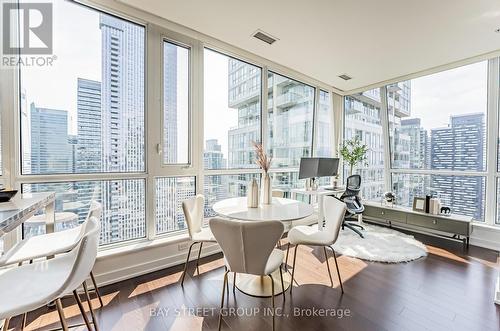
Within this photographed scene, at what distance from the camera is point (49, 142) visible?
2.25 meters

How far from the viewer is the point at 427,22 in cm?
265

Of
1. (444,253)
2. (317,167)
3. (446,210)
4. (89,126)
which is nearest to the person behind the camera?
(89,126)

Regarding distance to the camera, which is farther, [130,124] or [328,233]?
[130,124]

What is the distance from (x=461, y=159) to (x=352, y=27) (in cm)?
298

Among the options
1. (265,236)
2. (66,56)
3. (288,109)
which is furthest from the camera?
(288,109)

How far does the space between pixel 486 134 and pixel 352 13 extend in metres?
3.03

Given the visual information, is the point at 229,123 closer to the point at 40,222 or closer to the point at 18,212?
the point at 40,222

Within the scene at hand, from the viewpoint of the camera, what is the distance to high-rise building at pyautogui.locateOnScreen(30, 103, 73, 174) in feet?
7.19

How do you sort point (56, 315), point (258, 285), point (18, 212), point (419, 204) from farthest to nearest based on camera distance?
point (419, 204)
point (258, 285)
point (56, 315)
point (18, 212)

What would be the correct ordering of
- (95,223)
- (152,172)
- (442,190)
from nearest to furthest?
(95,223) → (152,172) → (442,190)

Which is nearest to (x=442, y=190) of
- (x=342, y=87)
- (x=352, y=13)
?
(x=342, y=87)

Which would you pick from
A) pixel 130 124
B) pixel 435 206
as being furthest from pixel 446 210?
pixel 130 124

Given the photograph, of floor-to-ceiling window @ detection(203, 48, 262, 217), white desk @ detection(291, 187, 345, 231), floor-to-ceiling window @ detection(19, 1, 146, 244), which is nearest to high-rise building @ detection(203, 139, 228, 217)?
floor-to-ceiling window @ detection(203, 48, 262, 217)

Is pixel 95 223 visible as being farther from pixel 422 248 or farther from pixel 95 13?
pixel 422 248
